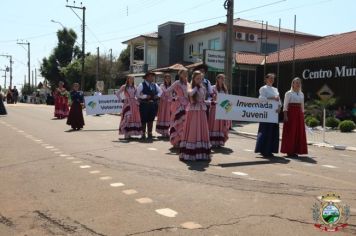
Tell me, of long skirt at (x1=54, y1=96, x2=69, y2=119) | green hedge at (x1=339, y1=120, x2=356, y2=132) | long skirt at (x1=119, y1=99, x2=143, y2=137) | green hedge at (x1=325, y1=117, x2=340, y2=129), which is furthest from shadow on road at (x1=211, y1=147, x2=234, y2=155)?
long skirt at (x1=54, y1=96, x2=69, y2=119)

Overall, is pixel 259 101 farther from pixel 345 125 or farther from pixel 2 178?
pixel 345 125

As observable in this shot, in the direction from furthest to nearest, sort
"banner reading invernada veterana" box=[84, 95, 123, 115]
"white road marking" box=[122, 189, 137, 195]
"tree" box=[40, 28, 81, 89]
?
"tree" box=[40, 28, 81, 89] → "banner reading invernada veterana" box=[84, 95, 123, 115] → "white road marking" box=[122, 189, 137, 195]

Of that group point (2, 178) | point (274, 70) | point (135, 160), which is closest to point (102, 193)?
point (2, 178)

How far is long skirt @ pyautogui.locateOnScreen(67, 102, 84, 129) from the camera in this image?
1850 centimetres

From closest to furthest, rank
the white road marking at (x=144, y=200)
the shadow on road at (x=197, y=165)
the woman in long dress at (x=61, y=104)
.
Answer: the white road marking at (x=144, y=200) < the shadow on road at (x=197, y=165) < the woman in long dress at (x=61, y=104)

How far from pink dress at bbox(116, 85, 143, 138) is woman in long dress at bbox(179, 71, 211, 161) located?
15.4 feet

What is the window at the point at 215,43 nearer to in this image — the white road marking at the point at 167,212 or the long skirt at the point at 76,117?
the long skirt at the point at 76,117

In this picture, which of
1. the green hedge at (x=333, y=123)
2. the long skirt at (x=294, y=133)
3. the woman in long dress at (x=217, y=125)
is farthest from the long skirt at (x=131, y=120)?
the green hedge at (x=333, y=123)

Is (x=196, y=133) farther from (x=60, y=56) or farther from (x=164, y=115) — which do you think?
(x=60, y=56)

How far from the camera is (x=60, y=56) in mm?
75875

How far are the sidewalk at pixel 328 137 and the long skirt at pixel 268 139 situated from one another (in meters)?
3.70

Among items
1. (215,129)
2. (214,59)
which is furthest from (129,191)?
(214,59)

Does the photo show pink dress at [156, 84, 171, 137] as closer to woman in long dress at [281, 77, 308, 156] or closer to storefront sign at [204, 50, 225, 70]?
woman in long dress at [281, 77, 308, 156]

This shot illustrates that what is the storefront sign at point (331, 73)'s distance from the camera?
81.2ft
